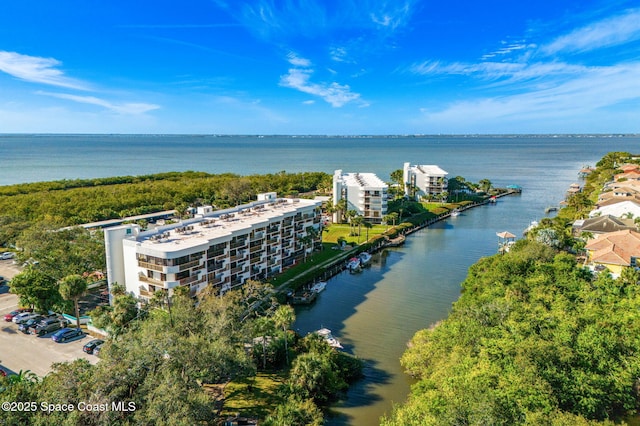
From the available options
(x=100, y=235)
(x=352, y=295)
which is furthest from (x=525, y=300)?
(x=100, y=235)

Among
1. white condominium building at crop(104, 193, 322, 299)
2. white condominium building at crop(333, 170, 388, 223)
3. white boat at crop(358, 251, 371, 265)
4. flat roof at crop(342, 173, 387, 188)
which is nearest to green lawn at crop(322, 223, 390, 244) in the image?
white condominium building at crop(333, 170, 388, 223)

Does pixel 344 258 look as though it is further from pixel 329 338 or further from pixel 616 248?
pixel 616 248

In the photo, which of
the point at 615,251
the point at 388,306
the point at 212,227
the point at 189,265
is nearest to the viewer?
the point at 189,265

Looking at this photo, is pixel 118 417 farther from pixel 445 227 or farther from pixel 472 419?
pixel 445 227

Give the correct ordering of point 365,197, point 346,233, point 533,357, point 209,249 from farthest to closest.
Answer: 1. point 365,197
2. point 346,233
3. point 209,249
4. point 533,357

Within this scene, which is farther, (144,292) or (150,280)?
(144,292)

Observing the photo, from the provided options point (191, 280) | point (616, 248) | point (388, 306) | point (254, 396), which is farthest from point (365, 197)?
point (254, 396)

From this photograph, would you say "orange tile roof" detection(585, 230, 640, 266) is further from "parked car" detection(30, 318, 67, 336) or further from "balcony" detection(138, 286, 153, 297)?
"parked car" detection(30, 318, 67, 336)
